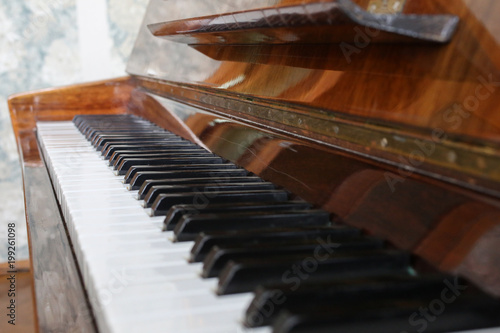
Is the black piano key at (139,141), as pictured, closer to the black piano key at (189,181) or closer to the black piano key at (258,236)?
the black piano key at (189,181)

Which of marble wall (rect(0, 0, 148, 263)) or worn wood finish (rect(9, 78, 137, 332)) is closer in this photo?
worn wood finish (rect(9, 78, 137, 332))

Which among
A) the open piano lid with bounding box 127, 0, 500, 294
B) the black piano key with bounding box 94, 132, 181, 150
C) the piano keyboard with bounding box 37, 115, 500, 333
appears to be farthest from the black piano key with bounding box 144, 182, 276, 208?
the black piano key with bounding box 94, 132, 181, 150

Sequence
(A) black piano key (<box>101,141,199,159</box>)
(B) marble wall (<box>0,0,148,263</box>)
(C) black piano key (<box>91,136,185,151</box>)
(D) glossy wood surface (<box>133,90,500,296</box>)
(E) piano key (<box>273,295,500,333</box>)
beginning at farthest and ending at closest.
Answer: (B) marble wall (<box>0,0,148,263</box>) → (C) black piano key (<box>91,136,185,151</box>) → (A) black piano key (<box>101,141,199,159</box>) → (D) glossy wood surface (<box>133,90,500,296</box>) → (E) piano key (<box>273,295,500,333</box>)

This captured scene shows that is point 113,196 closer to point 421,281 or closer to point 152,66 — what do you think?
point 421,281

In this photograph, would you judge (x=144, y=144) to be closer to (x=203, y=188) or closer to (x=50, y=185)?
(x=50, y=185)

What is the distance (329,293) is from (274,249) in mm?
171

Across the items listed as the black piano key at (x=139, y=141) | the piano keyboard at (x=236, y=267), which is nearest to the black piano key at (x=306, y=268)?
the piano keyboard at (x=236, y=267)

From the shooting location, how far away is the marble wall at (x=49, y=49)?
12.8 ft

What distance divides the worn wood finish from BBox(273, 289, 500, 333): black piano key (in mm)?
342

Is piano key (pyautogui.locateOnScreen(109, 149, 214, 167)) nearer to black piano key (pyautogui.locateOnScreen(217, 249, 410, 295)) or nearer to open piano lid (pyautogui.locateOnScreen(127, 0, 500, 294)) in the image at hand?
open piano lid (pyautogui.locateOnScreen(127, 0, 500, 294))

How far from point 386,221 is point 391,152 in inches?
4.6

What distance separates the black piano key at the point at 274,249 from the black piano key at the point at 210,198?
28 centimetres

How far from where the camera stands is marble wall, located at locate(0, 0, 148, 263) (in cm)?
389

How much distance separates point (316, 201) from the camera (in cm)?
109
